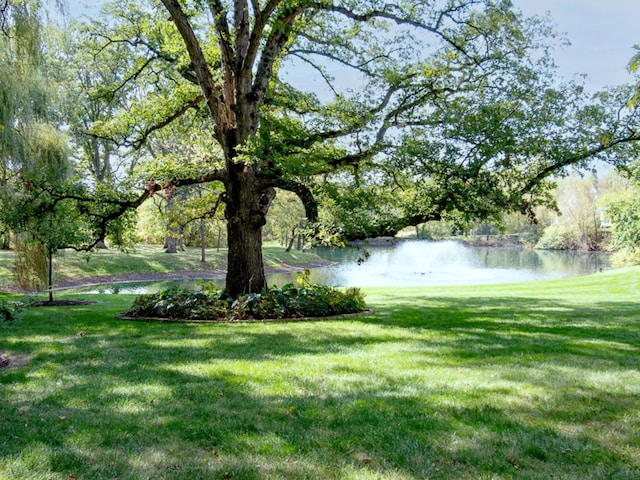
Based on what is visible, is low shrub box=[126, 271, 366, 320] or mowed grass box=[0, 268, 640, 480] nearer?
mowed grass box=[0, 268, 640, 480]

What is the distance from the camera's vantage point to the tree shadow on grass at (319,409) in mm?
2822

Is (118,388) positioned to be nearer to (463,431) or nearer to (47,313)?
(463,431)

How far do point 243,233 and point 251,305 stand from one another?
1525 mm

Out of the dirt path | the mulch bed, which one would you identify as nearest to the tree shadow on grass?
the mulch bed

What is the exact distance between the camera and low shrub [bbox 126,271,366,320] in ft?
28.4

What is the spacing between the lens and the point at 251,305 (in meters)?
8.80

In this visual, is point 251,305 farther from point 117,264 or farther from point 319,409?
point 117,264

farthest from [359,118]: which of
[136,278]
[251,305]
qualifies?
[136,278]

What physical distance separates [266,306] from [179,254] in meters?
22.8

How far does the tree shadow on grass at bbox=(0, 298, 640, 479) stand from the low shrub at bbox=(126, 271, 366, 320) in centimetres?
201

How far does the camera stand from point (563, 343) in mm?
6328

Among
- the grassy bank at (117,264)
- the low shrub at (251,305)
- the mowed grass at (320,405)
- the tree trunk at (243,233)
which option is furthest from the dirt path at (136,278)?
the mowed grass at (320,405)

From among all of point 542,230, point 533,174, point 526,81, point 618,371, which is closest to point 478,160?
point 533,174

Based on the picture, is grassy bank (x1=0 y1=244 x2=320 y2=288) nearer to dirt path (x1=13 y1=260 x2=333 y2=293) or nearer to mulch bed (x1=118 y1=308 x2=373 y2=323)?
dirt path (x1=13 y1=260 x2=333 y2=293)
